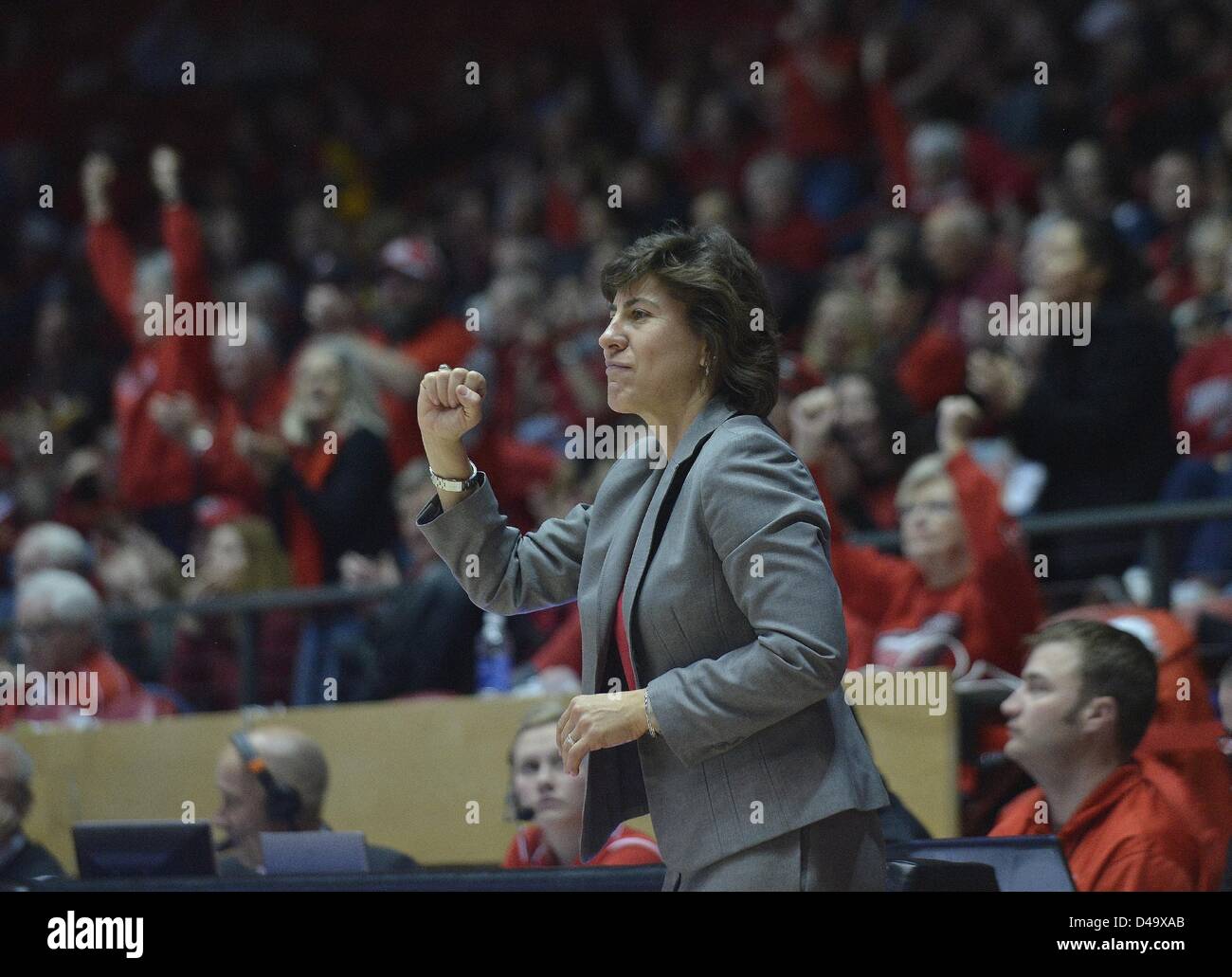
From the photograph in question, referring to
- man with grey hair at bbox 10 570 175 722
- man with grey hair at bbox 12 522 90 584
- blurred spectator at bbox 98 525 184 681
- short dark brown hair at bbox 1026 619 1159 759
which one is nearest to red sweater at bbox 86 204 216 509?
blurred spectator at bbox 98 525 184 681

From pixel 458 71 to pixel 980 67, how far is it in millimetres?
3413

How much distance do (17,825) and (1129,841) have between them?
233 cm

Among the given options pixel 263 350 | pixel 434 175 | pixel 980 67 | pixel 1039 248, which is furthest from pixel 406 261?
pixel 434 175

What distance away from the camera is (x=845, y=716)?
2.33 m

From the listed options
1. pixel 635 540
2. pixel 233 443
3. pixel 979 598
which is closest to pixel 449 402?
pixel 635 540

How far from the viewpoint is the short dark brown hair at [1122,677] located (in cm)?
332

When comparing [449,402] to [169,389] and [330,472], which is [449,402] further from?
[169,389]

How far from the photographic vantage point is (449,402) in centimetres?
241

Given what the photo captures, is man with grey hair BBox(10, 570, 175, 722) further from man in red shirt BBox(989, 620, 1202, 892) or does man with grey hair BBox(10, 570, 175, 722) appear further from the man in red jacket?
man in red shirt BBox(989, 620, 1202, 892)

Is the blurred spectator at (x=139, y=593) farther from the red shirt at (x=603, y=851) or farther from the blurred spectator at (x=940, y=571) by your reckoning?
the blurred spectator at (x=940, y=571)

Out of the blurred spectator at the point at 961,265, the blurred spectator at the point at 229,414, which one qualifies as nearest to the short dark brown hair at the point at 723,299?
the blurred spectator at the point at 961,265

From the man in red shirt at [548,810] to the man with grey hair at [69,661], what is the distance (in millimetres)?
1518

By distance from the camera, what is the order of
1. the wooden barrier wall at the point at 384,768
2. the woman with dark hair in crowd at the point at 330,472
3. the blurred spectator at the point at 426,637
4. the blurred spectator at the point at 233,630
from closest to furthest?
the wooden barrier wall at the point at 384,768, the blurred spectator at the point at 426,637, the woman with dark hair in crowd at the point at 330,472, the blurred spectator at the point at 233,630
